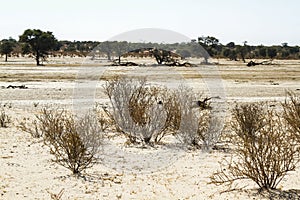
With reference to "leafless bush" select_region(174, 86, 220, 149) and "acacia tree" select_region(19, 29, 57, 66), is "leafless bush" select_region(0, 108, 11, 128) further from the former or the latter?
"acacia tree" select_region(19, 29, 57, 66)

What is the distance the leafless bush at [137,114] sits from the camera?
13805mm

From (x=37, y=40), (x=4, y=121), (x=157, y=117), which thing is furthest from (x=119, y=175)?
(x=37, y=40)

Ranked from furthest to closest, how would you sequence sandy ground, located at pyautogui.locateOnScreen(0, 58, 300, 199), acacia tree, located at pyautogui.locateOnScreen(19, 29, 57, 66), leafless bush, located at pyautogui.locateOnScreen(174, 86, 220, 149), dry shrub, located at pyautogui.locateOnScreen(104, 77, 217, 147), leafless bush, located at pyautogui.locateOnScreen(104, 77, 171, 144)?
acacia tree, located at pyautogui.locateOnScreen(19, 29, 57, 66)
leafless bush, located at pyautogui.locateOnScreen(104, 77, 171, 144)
dry shrub, located at pyautogui.locateOnScreen(104, 77, 217, 147)
leafless bush, located at pyautogui.locateOnScreen(174, 86, 220, 149)
sandy ground, located at pyautogui.locateOnScreen(0, 58, 300, 199)

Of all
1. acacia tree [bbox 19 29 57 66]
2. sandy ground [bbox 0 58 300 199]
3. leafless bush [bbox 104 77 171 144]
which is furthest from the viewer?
acacia tree [bbox 19 29 57 66]

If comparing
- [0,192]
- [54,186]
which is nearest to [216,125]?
[54,186]

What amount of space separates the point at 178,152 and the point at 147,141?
151cm

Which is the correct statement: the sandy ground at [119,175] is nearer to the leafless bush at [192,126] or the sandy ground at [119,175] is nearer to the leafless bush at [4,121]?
the leafless bush at [4,121]

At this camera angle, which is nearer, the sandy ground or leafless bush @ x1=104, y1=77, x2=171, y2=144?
the sandy ground

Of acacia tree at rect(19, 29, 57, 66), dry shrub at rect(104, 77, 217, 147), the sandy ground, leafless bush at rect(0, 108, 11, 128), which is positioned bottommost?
the sandy ground

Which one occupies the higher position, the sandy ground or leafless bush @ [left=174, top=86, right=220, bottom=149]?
leafless bush @ [left=174, top=86, right=220, bottom=149]

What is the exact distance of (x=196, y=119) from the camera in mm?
13555

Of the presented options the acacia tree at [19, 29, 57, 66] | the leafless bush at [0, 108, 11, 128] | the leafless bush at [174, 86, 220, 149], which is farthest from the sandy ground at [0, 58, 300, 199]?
the acacia tree at [19, 29, 57, 66]

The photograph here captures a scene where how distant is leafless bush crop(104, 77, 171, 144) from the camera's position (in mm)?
13805

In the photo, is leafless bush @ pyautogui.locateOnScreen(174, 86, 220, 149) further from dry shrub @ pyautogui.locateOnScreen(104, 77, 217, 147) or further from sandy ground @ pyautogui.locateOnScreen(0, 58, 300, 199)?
sandy ground @ pyautogui.locateOnScreen(0, 58, 300, 199)
